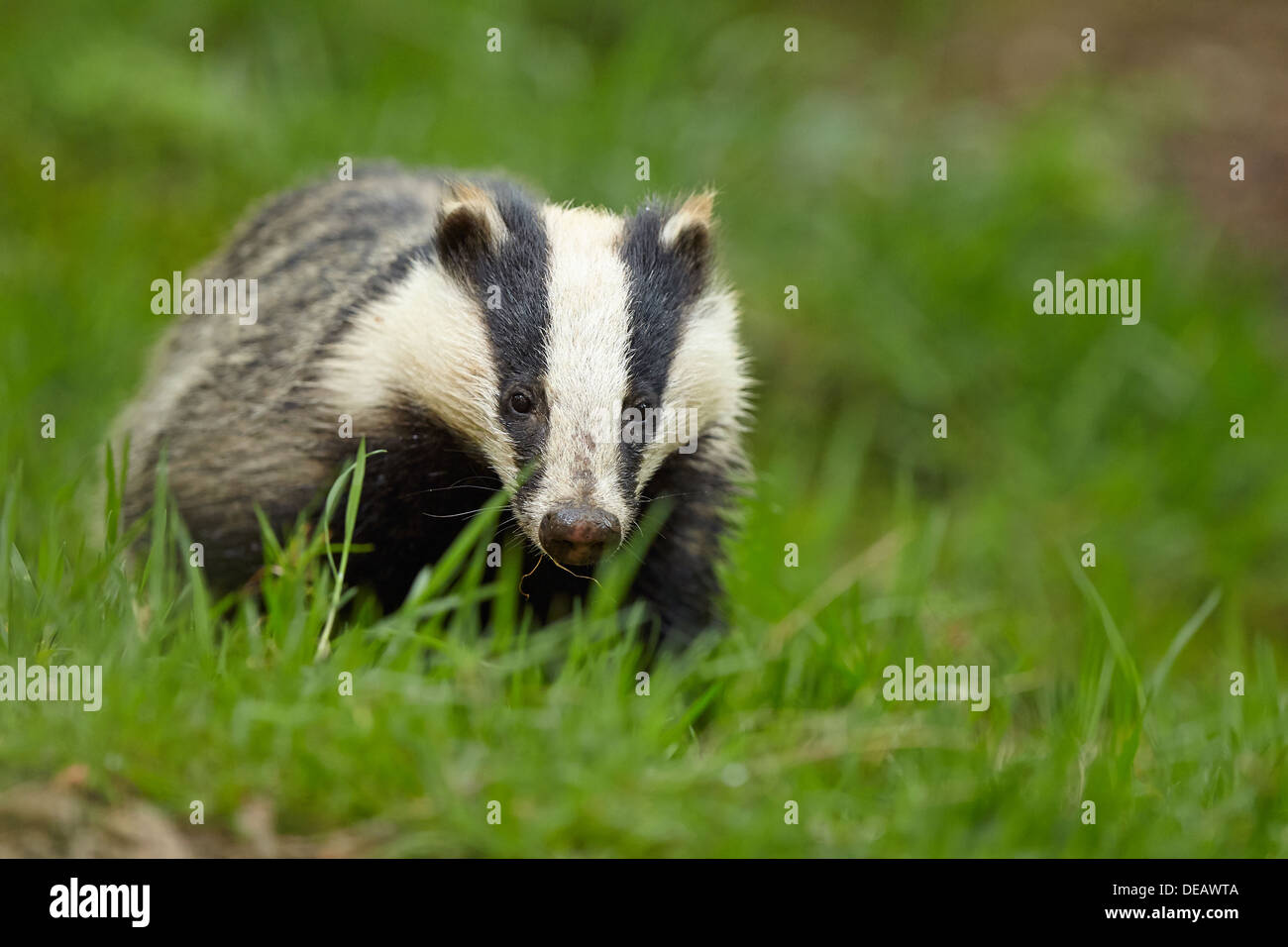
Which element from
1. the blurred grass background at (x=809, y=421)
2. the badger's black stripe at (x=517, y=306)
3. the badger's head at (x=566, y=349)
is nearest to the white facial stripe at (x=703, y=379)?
the badger's head at (x=566, y=349)

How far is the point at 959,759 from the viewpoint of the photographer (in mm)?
3191

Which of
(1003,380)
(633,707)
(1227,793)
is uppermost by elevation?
(1003,380)

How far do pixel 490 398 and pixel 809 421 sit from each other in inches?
129

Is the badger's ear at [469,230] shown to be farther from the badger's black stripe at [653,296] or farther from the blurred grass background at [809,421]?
the blurred grass background at [809,421]

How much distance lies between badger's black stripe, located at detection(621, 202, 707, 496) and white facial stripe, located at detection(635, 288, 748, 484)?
0.13 feet

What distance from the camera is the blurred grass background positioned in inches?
109

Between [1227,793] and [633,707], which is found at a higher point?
[633,707]

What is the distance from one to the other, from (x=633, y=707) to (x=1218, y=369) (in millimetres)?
4720

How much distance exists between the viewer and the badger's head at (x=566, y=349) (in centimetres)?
339

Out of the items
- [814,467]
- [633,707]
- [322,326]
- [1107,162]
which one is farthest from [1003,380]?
[633,707]

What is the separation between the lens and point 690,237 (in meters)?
3.89

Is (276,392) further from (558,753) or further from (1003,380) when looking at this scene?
(1003,380)

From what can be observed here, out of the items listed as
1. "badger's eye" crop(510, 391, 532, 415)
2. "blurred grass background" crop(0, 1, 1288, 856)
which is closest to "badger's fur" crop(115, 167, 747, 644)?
"badger's eye" crop(510, 391, 532, 415)

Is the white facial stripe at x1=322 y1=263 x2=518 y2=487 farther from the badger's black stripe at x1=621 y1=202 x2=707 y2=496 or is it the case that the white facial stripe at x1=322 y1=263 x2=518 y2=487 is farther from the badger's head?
the badger's black stripe at x1=621 y1=202 x2=707 y2=496
